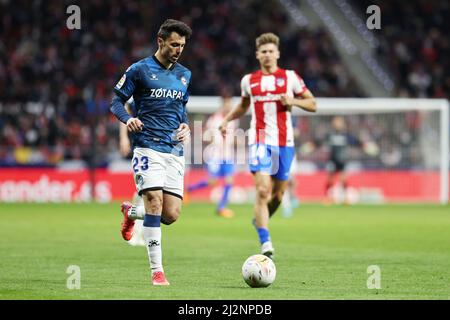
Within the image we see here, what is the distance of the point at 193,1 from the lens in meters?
33.5

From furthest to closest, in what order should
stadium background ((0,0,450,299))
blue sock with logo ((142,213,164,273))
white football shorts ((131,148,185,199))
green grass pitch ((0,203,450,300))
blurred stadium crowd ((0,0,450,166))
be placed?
blurred stadium crowd ((0,0,450,166))
stadium background ((0,0,450,299))
white football shorts ((131,148,185,199))
blue sock with logo ((142,213,164,273))
green grass pitch ((0,203,450,300))

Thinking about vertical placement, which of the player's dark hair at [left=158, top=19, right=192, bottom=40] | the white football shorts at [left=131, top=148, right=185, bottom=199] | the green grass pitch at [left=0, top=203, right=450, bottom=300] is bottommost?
the green grass pitch at [left=0, top=203, right=450, bottom=300]

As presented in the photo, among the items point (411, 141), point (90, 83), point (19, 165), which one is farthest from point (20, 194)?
point (411, 141)

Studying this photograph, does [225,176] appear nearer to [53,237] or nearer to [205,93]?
[53,237]

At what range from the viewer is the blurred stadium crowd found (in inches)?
1037

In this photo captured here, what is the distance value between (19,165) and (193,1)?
1092 cm

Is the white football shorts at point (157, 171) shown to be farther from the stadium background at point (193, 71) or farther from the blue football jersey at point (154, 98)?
the stadium background at point (193, 71)

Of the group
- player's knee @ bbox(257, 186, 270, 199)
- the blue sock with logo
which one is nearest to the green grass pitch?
the blue sock with logo

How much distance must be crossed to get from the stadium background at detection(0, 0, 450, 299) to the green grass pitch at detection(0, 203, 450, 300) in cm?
3

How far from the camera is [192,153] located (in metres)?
26.0

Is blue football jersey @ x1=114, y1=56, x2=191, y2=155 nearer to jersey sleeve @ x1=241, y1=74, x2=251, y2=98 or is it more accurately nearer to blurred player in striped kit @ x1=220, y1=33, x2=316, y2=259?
blurred player in striped kit @ x1=220, y1=33, x2=316, y2=259

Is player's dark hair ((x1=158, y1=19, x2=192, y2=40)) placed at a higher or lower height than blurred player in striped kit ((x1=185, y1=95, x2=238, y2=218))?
higher

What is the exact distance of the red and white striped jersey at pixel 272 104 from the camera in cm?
1192

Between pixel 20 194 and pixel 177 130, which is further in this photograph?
pixel 20 194
